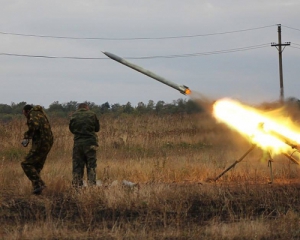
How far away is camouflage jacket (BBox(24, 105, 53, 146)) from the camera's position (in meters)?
11.5

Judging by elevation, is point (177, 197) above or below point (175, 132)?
below

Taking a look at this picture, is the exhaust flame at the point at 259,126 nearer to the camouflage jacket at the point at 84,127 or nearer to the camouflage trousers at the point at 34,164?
the camouflage jacket at the point at 84,127

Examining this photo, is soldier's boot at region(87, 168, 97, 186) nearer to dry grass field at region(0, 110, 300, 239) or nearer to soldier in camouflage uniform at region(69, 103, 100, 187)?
soldier in camouflage uniform at region(69, 103, 100, 187)

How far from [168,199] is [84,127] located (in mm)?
2740

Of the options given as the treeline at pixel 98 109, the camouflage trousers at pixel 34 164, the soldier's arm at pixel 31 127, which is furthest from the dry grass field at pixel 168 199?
the treeline at pixel 98 109

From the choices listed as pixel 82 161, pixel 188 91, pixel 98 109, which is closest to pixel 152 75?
pixel 188 91

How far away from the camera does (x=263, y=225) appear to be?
8586 mm

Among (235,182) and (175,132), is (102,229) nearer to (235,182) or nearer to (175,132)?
(235,182)

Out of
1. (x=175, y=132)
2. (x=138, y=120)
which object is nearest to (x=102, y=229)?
(x=175, y=132)

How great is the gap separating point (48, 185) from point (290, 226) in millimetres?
5481

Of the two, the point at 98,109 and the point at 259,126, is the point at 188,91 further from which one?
the point at 98,109

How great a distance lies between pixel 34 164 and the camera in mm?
11602

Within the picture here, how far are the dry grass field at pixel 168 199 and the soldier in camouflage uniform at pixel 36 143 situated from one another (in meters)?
0.32

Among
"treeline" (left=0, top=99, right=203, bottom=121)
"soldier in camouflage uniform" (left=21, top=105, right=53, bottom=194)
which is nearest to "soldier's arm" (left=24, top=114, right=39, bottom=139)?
"soldier in camouflage uniform" (left=21, top=105, right=53, bottom=194)
